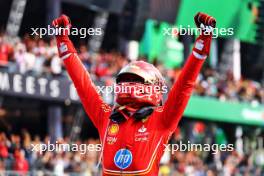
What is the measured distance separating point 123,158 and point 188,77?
67cm

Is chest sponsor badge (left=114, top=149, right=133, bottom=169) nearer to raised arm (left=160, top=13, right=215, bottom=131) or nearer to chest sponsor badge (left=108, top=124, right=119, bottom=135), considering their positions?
chest sponsor badge (left=108, top=124, right=119, bottom=135)

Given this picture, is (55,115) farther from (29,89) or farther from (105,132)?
(105,132)

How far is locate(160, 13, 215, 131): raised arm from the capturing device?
4.70m

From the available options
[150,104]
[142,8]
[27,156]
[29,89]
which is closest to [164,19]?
[142,8]

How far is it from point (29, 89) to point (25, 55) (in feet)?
4.69

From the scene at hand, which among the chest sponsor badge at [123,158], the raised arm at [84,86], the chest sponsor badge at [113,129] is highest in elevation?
the raised arm at [84,86]

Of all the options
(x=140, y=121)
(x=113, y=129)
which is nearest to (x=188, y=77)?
(x=140, y=121)

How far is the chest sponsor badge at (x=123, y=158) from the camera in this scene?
194 inches

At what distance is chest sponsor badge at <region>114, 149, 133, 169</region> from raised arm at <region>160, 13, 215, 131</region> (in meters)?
0.30

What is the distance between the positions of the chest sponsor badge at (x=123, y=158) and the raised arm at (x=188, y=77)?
0.98ft

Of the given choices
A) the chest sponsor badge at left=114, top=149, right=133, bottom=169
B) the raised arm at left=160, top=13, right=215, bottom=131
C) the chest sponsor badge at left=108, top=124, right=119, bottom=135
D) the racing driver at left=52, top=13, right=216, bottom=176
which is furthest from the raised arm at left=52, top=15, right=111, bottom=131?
the raised arm at left=160, top=13, right=215, bottom=131

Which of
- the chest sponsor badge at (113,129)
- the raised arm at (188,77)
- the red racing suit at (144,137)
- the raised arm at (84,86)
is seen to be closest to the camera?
the raised arm at (188,77)

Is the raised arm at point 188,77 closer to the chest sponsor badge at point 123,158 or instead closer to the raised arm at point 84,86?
the chest sponsor badge at point 123,158

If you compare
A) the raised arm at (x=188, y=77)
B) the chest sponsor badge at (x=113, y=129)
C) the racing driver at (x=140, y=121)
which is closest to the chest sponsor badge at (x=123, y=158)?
the racing driver at (x=140, y=121)
